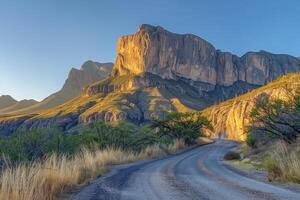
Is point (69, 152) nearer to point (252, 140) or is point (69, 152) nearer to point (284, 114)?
point (284, 114)

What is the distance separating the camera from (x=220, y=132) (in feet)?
447

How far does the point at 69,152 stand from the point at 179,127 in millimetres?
33153

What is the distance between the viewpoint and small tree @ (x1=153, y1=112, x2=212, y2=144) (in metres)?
59.1

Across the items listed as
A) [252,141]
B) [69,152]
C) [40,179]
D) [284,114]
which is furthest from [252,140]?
[40,179]

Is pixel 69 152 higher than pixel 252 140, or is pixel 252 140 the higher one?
pixel 252 140

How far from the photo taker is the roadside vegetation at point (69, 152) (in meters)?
9.04

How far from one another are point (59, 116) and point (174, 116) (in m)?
138

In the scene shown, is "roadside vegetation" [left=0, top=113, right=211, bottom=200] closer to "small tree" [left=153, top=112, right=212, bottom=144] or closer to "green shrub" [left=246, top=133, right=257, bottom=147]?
"small tree" [left=153, top=112, right=212, bottom=144]

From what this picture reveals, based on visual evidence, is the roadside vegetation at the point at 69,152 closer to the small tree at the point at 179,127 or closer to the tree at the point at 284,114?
the small tree at the point at 179,127

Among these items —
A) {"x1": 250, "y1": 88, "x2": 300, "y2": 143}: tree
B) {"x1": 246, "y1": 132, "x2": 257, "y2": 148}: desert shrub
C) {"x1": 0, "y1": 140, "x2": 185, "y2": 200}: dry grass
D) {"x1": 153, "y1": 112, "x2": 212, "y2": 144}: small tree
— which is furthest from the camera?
{"x1": 153, "y1": 112, "x2": 212, "y2": 144}: small tree

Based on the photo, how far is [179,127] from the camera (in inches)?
2329

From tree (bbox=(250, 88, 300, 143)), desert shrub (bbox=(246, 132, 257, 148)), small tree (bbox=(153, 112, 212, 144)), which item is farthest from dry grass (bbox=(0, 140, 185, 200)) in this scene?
small tree (bbox=(153, 112, 212, 144))

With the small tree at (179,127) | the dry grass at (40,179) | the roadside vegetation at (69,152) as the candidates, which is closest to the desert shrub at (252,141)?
the roadside vegetation at (69,152)

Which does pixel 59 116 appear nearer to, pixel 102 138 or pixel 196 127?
pixel 196 127
